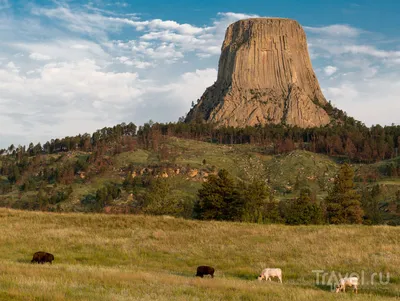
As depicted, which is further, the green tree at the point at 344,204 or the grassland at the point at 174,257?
the green tree at the point at 344,204

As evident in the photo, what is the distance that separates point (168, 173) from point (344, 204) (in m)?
95.9

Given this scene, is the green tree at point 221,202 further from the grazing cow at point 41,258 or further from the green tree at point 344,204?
the grazing cow at point 41,258

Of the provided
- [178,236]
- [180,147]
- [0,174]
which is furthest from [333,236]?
[0,174]

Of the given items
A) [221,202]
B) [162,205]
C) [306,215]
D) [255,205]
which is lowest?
[306,215]

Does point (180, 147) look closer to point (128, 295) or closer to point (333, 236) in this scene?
point (333, 236)

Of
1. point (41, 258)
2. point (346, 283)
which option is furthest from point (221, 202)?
point (346, 283)

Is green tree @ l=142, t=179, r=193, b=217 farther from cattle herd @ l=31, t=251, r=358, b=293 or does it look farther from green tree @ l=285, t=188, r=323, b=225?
cattle herd @ l=31, t=251, r=358, b=293

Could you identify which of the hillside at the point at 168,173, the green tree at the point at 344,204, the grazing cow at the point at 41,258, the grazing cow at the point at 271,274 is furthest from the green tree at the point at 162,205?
the grazing cow at the point at 271,274

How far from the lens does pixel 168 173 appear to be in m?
159

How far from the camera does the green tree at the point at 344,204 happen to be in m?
68.4

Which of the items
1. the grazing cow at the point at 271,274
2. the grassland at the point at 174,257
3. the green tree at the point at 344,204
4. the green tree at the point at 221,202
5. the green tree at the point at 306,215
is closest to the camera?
the grassland at the point at 174,257

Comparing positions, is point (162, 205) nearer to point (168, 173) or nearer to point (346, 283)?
point (346, 283)

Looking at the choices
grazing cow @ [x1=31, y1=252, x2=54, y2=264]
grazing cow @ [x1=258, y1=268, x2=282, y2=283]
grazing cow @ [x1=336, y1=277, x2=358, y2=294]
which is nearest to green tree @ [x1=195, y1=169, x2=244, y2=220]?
grazing cow @ [x1=31, y1=252, x2=54, y2=264]

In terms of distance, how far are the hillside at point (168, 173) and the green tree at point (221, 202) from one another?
5121 centimetres
